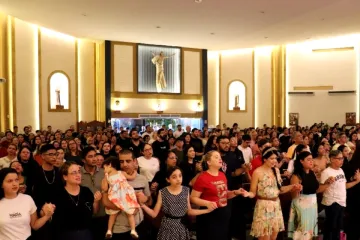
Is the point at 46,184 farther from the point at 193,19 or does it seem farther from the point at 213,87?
the point at 213,87

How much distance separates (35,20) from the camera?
13.5 meters

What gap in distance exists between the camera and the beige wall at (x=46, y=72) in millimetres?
13772

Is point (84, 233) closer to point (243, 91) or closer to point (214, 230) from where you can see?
point (214, 230)

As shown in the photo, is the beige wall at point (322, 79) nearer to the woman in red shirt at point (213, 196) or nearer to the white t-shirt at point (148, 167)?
the white t-shirt at point (148, 167)

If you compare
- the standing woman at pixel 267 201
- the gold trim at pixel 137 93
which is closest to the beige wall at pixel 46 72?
the gold trim at pixel 137 93

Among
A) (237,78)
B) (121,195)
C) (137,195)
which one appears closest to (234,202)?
(137,195)

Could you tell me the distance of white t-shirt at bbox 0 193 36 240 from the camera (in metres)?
3.32

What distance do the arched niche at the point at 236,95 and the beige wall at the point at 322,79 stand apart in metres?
2.43

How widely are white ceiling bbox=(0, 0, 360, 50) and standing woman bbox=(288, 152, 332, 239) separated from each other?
325 inches

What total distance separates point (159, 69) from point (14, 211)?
15345mm

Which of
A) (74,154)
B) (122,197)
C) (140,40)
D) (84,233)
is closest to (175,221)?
(122,197)

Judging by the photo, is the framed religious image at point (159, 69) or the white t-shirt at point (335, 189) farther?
the framed religious image at point (159, 69)

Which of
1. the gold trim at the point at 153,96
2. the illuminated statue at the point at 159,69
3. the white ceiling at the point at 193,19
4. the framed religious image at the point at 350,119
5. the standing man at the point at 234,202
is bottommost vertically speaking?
the standing man at the point at 234,202

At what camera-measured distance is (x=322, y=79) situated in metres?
19.7
